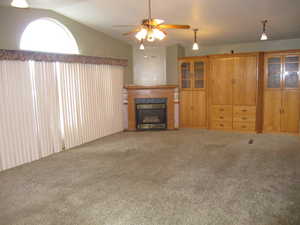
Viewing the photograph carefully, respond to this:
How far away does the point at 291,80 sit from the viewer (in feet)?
18.9

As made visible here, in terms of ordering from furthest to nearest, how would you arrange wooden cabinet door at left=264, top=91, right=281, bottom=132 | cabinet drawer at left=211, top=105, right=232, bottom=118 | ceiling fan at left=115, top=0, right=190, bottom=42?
cabinet drawer at left=211, top=105, right=232, bottom=118 → wooden cabinet door at left=264, top=91, right=281, bottom=132 → ceiling fan at left=115, top=0, right=190, bottom=42

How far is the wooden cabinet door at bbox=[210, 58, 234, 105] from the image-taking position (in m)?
6.25

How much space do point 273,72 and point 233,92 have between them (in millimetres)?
1017

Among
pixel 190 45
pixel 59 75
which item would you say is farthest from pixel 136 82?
pixel 59 75

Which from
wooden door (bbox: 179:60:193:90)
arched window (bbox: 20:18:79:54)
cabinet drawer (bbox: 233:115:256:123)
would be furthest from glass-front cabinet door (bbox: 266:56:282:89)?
arched window (bbox: 20:18:79:54)

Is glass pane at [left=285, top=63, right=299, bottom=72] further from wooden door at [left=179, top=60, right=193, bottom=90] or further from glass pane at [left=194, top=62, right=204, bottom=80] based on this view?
wooden door at [left=179, top=60, right=193, bottom=90]

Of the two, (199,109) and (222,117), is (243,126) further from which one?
(199,109)

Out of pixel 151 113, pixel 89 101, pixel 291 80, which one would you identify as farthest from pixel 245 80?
pixel 89 101

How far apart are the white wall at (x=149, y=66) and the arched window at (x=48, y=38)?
88.0 inches

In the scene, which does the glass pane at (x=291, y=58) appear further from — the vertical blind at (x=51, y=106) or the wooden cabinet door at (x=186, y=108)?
the vertical blind at (x=51, y=106)

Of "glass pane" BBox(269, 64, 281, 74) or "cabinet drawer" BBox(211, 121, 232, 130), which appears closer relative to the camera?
"glass pane" BBox(269, 64, 281, 74)

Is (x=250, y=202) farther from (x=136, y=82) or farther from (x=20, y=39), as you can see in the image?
(x=136, y=82)

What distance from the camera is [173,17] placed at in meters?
4.40

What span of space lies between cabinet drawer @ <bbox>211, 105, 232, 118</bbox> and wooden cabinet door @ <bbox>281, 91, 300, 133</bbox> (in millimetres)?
1222
